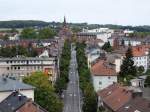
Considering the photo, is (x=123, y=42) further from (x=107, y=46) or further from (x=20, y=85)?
(x=20, y=85)

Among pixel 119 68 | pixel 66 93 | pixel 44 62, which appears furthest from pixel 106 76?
pixel 119 68

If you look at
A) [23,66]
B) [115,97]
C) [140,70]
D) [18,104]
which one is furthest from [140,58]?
[18,104]

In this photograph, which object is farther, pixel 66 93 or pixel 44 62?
pixel 44 62

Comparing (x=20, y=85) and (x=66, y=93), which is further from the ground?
(x=20, y=85)

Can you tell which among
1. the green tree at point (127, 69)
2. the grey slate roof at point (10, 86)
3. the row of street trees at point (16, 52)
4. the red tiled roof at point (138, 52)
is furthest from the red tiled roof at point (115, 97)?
the row of street trees at point (16, 52)

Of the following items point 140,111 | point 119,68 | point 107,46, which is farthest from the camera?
point 107,46

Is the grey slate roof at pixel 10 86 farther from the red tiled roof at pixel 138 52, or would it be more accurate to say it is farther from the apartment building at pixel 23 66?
the red tiled roof at pixel 138 52
